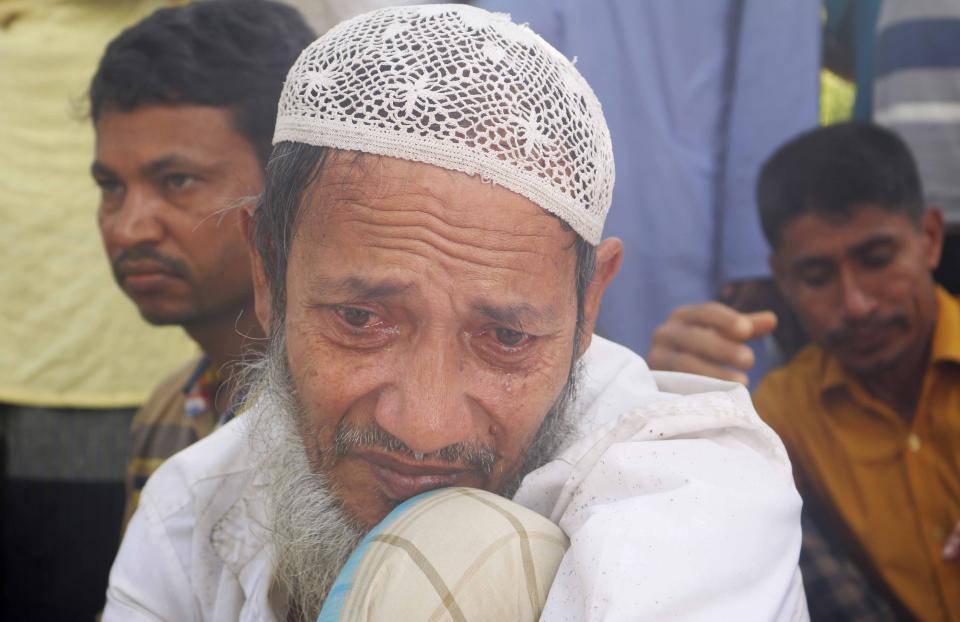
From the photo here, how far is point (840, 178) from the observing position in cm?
372

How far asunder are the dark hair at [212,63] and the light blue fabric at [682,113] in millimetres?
809

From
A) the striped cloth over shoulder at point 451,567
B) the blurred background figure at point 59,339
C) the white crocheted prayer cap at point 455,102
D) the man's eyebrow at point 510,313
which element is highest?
the white crocheted prayer cap at point 455,102

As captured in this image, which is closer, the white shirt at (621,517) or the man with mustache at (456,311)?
the white shirt at (621,517)

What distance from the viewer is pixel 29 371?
12.8 feet

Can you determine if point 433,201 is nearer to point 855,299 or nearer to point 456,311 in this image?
point 456,311

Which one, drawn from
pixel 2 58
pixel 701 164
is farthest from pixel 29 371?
pixel 701 164

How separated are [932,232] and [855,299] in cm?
48

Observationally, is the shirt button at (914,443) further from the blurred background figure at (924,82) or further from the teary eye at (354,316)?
the teary eye at (354,316)

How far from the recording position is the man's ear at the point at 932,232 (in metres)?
3.67

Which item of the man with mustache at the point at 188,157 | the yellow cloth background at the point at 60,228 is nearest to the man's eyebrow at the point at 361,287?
the man with mustache at the point at 188,157

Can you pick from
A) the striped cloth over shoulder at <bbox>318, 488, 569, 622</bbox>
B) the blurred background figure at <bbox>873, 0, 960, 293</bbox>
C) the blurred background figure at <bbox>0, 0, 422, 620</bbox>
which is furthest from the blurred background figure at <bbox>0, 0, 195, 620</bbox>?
the blurred background figure at <bbox>873, 0, 960, 293</bbox>

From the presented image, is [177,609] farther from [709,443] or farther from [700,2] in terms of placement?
[700,2]

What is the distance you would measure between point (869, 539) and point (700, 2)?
1.97 meters

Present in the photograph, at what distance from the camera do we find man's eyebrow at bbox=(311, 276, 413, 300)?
1.71m
